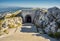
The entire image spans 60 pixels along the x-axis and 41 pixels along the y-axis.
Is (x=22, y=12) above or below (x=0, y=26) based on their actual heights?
above

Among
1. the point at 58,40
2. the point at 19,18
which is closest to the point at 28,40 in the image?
the point at 58,40

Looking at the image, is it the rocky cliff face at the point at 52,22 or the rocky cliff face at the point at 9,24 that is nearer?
the rocky cliff face at the point at 52,22

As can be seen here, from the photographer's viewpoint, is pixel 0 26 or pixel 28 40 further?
pixel 0 26

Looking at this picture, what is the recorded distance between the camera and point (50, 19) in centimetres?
2917

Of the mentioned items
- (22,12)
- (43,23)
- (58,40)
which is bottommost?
(58,40)

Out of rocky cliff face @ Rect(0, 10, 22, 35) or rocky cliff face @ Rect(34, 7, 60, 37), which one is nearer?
rocky cliff face @ Rect(34, 7, 60, 37)

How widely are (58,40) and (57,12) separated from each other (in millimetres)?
7599

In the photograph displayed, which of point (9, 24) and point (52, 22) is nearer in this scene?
point (52, 22)

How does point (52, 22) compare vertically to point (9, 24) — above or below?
above

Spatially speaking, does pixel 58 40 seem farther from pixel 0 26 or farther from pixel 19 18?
pixel 19 18

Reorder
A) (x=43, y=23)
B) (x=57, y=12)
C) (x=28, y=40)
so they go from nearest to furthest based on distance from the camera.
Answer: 1. (x=28, y=40)
2. (x=57, y=12)
3. (x=43, y=23)

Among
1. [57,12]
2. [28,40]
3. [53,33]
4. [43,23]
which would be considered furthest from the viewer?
[43,23]

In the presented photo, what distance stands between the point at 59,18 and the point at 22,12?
1476 centimetres

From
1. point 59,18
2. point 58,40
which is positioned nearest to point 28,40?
point 58,40
